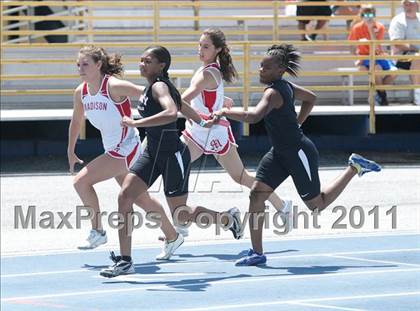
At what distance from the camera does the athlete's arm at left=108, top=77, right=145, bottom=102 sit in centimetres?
1030

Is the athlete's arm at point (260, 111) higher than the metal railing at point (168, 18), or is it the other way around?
the metal railing at point (168, 18)

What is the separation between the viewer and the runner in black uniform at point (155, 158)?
32.1ft

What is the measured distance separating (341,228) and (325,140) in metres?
5.57

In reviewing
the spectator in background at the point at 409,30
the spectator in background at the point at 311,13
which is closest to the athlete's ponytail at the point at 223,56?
the spectator in background at the point at 409,30

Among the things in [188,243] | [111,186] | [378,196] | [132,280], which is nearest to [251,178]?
[188,243]

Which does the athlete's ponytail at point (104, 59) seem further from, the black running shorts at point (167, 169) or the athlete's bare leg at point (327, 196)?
the athlete's bare leg at point (327, 196)

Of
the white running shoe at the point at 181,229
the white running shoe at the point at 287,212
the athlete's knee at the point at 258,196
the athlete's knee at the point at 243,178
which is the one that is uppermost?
the athlete's knee at the point at 258,196

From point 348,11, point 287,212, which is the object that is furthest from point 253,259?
point 348,11

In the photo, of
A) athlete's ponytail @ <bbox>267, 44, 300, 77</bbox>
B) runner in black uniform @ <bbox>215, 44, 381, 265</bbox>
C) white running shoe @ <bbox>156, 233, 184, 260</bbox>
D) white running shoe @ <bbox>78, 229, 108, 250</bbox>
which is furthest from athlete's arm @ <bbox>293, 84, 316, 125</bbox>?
white running shoe @ <bbox>78, 229, 108, 250</bbox>

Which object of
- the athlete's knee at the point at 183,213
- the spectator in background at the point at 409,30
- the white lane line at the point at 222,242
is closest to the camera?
the athlete's knee at the point at 183,213

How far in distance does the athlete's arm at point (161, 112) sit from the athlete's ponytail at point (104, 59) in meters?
0.86

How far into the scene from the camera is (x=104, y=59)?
10555 mm

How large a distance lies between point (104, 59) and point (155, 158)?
118 centimetres

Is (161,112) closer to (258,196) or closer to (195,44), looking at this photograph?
(258,196)
